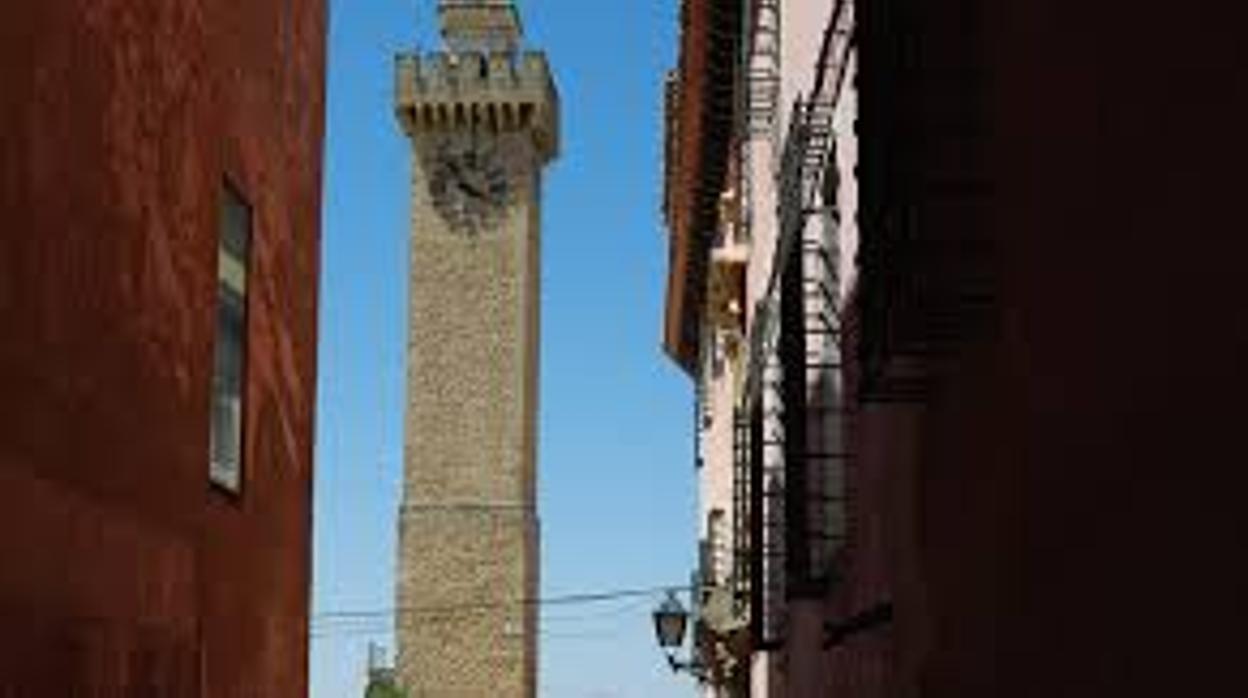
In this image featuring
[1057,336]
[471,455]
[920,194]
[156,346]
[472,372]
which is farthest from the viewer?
[472,372]

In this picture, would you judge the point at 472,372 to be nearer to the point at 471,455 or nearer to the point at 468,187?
the point at 471,455

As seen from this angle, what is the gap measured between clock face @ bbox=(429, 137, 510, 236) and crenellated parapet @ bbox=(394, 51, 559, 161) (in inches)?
38.7

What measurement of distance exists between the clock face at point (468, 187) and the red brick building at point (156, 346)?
5247 cm

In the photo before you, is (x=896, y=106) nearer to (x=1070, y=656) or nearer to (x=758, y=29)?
(x=1070, y=656)

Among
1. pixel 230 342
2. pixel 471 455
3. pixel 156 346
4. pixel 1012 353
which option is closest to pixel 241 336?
pixel 230 342

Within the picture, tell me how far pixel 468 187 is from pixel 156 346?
56.6 metres

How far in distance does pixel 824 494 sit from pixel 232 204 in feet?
11.9


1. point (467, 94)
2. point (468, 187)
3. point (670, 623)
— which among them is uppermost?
point (467, 94)

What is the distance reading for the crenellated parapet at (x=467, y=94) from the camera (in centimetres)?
6700

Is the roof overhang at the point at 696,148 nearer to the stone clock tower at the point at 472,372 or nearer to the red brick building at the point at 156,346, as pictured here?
the red brick building at the point at 156,346

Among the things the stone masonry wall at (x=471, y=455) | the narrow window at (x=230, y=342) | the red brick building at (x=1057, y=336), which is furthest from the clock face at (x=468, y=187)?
the red brick building at (x=1057, y=336)

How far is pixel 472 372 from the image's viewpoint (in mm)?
65188

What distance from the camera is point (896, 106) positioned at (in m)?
5.80

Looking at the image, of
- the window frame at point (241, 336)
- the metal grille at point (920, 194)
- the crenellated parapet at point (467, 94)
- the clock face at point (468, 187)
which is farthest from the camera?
the crenellated parapet at point (467, 94)
